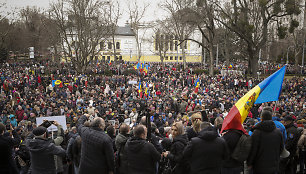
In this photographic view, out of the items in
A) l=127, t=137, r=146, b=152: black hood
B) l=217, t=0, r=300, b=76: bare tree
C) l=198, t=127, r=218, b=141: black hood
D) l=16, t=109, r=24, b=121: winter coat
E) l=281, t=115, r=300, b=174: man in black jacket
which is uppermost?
l=217, t=0, r=300, b=76: bare tree

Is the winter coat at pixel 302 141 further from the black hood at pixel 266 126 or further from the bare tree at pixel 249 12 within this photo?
the bare tree at pixel 249 12

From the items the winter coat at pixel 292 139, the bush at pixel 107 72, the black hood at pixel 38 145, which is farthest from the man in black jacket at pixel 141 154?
the bush at pixel 107 72

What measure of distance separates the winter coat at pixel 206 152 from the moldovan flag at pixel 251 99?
0.58m

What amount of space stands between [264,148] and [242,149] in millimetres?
307

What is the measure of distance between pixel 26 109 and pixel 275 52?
51070mm

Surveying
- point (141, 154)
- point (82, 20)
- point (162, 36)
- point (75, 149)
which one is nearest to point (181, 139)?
point (141, 154)

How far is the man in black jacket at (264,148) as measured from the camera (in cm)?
403

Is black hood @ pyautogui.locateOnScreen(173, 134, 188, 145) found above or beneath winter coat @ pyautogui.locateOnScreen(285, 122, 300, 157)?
above

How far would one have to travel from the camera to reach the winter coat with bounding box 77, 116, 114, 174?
4.02 metres

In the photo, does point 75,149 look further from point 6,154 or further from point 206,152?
point 206,152

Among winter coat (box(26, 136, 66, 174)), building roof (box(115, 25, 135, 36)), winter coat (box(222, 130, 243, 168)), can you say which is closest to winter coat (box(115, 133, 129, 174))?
winter coat (box(26, 136, 66, 174))

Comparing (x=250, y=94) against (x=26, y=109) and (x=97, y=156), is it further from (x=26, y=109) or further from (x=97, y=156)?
(x=26, y=109)

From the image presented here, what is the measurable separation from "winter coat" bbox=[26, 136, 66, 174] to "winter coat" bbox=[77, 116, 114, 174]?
0.58 meters

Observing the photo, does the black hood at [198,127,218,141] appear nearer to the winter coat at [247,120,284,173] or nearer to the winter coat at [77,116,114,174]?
the winter coat at [247,120,284,173]
